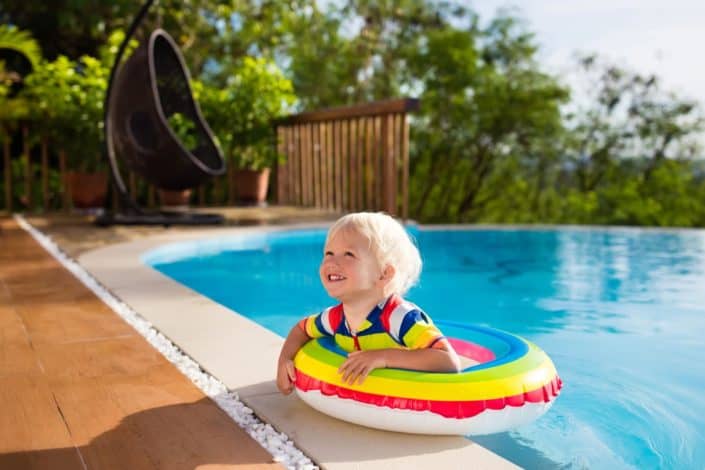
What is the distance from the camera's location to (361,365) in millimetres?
1517

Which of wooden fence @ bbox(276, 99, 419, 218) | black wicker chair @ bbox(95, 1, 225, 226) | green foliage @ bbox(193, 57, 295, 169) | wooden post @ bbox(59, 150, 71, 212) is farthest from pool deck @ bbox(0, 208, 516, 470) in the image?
green foliage @ bbox(193, 57, 295, 169)

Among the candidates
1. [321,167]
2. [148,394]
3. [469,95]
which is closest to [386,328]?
[148,394]

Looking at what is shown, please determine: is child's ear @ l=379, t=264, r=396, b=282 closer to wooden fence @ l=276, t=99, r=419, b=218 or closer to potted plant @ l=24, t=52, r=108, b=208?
wooden fence @ l=276, t=99, r=419, b=218

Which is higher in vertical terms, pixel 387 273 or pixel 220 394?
pixel 387 273

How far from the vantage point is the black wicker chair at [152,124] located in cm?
555

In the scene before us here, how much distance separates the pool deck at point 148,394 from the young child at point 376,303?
14 centimetres

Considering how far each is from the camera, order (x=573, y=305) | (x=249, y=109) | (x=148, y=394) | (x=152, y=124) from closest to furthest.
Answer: (x=148, y=394), (x=573, y=305), (x=152, y=124), (x=249, y=109)

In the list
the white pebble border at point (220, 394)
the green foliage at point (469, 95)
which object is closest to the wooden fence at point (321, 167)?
the green foliage at point (469, 95)

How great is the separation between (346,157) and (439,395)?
5912 millimetres

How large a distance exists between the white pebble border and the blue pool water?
1.65 feet

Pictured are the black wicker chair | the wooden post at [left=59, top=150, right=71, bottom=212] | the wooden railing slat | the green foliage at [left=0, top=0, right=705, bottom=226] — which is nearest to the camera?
the black wicker chair

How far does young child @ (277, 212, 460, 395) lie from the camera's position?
152cm

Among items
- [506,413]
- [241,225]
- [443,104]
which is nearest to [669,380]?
[506,413]

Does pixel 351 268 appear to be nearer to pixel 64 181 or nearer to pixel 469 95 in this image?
pixel 64 181
